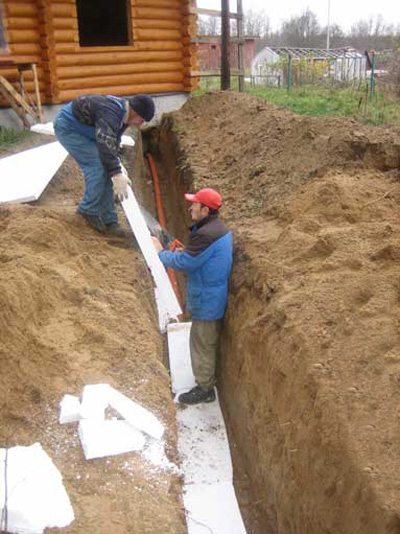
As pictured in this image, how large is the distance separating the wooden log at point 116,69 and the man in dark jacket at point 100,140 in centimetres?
537

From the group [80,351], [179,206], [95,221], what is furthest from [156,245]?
[179,206]

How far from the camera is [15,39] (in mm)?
9703

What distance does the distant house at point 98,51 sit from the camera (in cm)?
973

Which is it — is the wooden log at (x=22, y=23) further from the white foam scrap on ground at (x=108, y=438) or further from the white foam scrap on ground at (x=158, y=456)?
the white foam scrap on ground at (x=158, y=456)

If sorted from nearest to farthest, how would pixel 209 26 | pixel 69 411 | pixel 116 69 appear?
pixel 69 411 → pixel 116 69 → pixel 209 26

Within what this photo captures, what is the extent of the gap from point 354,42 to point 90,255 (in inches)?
2128

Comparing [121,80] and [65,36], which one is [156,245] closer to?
[65,36]

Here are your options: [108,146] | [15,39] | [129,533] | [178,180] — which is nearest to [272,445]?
[129,533]

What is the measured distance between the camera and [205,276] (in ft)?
16.3

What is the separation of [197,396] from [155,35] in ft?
27.9

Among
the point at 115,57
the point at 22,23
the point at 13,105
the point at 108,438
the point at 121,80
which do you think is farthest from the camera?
the point at 121,80

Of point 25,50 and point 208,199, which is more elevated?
point 25,50

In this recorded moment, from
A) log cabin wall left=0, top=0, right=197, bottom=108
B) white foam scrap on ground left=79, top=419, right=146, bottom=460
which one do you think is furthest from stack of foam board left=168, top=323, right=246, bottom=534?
log cabin wall left=0, top=0, right=197, bottom=108

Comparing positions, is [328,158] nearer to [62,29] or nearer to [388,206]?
[388,206]
